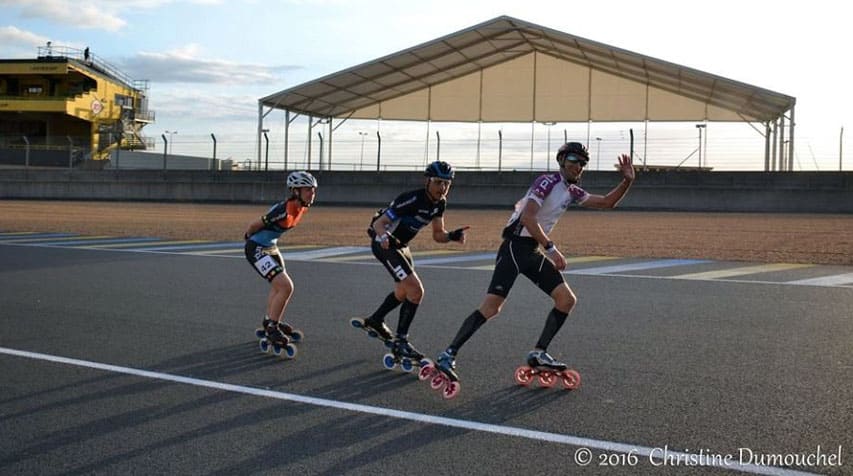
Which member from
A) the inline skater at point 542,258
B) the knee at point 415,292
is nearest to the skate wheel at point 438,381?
the inline skater at point 542,258

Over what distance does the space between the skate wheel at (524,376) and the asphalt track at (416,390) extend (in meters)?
0.13

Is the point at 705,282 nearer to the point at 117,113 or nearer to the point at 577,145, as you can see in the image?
the point at 577,145

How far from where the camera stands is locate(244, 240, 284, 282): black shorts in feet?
24.9

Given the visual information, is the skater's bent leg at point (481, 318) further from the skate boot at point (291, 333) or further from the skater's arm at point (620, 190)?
the skate boot at point (291, 333)

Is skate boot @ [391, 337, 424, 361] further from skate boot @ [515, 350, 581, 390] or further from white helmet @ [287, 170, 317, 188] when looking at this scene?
white helmet @ [287, 170, 317, 188]

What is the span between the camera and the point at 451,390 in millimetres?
5855

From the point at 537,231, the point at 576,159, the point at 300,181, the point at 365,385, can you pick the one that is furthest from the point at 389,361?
the point at 576,159

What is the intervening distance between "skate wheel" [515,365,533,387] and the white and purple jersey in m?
1.05

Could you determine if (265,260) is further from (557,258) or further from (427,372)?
(557,258)

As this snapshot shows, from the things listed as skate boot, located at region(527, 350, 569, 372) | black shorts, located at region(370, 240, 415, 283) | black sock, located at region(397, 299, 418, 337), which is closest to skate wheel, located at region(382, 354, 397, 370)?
black sock, located at region(397, 299, 418, 337)

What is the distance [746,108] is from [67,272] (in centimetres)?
3125

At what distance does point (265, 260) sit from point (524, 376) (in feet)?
9.28

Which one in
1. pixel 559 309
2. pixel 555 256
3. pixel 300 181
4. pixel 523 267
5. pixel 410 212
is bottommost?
pixel 559 309

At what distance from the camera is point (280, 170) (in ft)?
129
